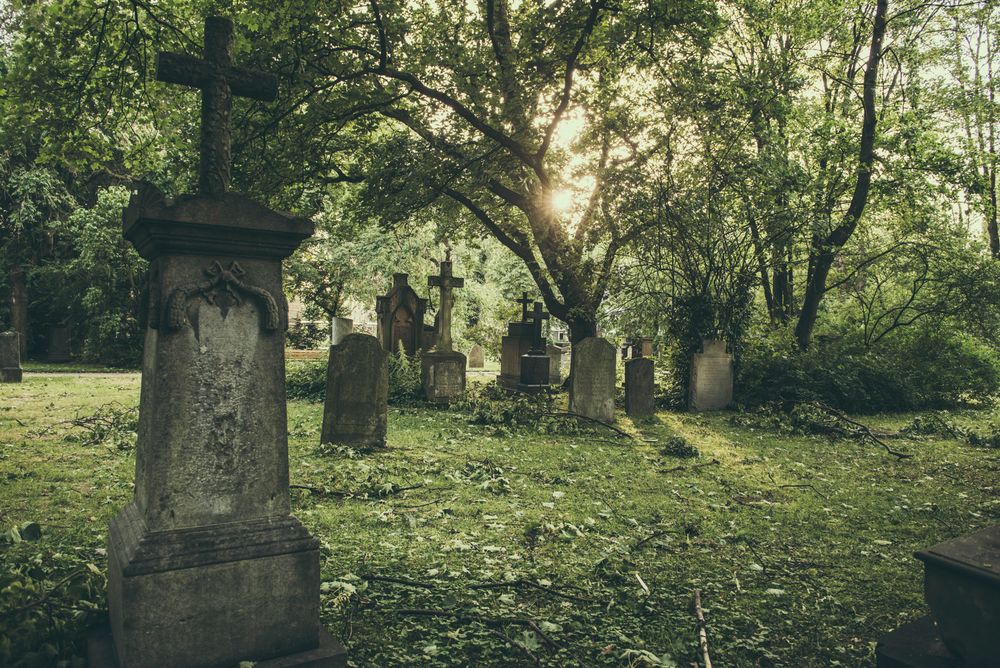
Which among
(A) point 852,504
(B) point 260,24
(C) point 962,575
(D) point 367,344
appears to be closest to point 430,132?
(B) point 260,24

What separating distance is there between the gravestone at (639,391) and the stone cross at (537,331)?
13.3ft

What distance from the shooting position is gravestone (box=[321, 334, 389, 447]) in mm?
8547

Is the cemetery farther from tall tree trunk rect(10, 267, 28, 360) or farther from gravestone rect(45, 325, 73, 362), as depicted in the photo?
gravestone rect(45, 325, 73, 362)

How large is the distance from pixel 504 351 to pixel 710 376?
5.77 m

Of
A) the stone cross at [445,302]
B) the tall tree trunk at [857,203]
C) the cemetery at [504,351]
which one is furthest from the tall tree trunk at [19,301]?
the tall tree trunk at [857,203]

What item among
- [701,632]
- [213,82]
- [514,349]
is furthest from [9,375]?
[701,632]

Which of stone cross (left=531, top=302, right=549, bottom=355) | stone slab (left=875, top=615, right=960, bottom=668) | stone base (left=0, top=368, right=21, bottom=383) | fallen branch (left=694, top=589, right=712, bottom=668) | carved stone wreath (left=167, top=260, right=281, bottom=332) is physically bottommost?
fallen branch (left=694, top=589, right=712, bottom=668)

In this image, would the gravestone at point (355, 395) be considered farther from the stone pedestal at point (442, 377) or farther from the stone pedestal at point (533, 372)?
the stone pedestal at point (533, 372)

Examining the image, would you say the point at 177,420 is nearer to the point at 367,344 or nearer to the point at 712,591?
the point at 712,591

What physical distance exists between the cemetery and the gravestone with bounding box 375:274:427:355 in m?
0.10

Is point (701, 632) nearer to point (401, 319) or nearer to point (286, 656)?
point (286, 656)

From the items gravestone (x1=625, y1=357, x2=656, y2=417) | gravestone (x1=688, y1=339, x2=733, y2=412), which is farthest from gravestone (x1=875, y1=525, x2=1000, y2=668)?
gravestone (x1=688, y1=339, x2=733, y2=412)

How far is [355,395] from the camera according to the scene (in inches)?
339

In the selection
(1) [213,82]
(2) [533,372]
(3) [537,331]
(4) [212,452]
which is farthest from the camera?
(3) [537,331]
